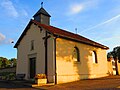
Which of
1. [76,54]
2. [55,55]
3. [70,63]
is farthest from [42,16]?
[70,63]

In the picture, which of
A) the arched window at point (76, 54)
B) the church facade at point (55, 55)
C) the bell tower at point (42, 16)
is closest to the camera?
the church facade at point (55, 55)

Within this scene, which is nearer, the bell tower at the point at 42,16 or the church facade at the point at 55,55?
the church facade at the point at 55,55

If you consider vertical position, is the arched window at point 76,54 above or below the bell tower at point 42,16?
below

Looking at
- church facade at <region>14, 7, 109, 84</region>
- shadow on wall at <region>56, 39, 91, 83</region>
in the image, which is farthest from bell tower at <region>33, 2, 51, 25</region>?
shadow on wall at <region>56, 39, 91, 83</region>

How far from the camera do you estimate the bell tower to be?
860 inches

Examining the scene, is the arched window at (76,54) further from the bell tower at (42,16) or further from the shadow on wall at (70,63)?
the bell tower at (42,16)

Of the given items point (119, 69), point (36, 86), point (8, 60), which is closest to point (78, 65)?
point (36, 86)

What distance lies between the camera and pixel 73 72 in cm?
1823

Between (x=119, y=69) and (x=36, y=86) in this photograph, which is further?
(x=119, y=69)

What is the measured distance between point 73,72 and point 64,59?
70.6 inches

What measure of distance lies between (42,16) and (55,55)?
715 centimetres

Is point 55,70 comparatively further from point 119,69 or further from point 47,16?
point 119,69

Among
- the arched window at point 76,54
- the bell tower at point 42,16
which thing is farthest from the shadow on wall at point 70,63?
the bell tower at point 42,16

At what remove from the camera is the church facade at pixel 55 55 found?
16.9 m
